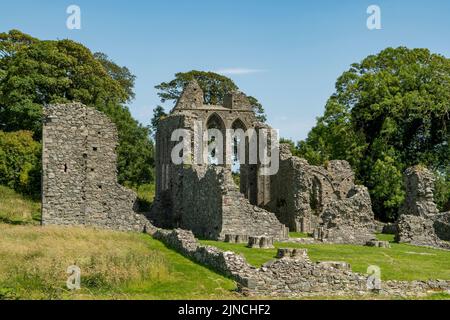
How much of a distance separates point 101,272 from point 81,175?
13.5 m

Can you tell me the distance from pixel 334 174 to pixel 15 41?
3264 cm

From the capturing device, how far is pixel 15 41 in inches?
2381

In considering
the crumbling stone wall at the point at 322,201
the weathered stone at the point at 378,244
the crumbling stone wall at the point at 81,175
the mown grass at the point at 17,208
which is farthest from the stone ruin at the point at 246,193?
the mown grass at the point at 17,208

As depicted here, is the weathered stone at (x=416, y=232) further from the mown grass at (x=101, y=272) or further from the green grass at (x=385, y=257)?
the mown grass at (x=101, y=272)

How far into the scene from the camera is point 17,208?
3697 cm

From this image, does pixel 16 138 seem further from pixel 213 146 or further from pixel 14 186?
pixel 213 146

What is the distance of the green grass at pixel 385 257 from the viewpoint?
70.1 feet

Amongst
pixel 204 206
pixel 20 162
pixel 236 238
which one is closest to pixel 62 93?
pixel 20 162

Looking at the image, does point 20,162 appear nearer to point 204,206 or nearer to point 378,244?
point 204,206

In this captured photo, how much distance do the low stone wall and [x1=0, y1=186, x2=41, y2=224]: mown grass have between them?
16.1 meters

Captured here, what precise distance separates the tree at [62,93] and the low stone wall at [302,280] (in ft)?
104

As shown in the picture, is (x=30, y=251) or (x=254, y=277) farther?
(x=30, y=251)
